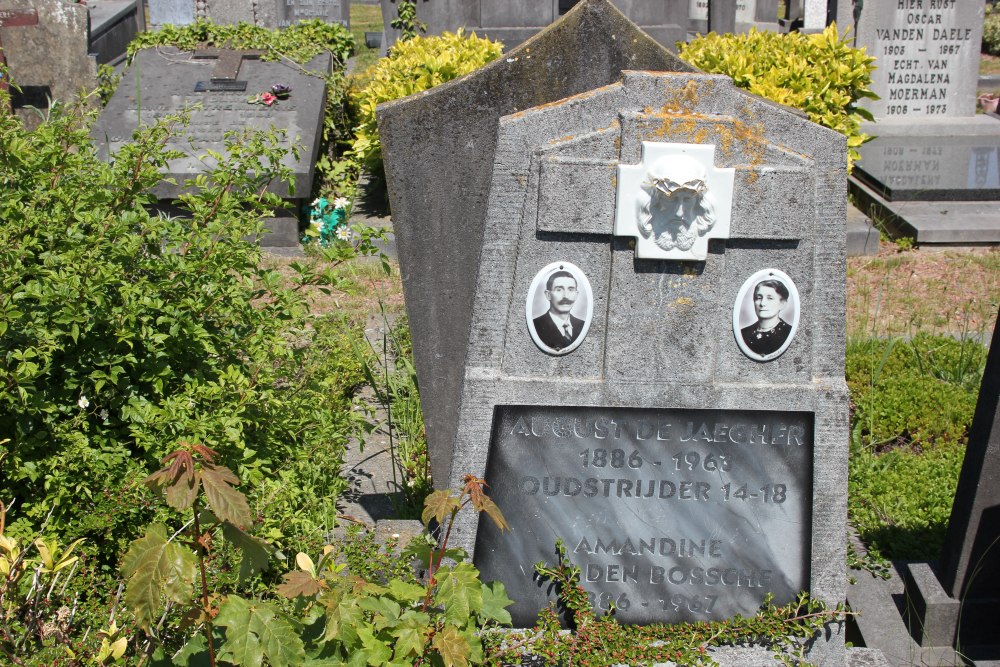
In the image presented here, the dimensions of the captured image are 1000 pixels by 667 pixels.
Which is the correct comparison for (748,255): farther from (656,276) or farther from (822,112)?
(822,112)

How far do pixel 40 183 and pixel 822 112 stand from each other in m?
5.74

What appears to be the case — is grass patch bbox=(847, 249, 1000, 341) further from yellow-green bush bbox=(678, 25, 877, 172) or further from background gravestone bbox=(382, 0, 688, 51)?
background gravestone bbox=(382, 0, 688, 51)

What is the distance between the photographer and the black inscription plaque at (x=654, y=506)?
2855mm

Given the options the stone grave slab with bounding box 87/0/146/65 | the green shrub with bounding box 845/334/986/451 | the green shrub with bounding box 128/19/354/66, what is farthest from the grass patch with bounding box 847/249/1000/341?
the stone grave slab with bounding box 87/0/146/65

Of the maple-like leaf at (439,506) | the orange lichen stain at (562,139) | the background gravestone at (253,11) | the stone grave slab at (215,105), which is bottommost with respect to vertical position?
the maple-like leaf at (439,506)

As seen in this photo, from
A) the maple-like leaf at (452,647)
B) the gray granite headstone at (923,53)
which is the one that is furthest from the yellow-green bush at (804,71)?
the maple-like leaf at (452,647)

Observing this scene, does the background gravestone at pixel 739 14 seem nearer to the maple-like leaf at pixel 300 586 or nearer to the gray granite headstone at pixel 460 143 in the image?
the gray granite headstone at pixel 460 143

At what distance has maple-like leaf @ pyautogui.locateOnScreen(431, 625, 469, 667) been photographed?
2104mm

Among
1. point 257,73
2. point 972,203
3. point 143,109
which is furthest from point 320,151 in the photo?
point 972,203

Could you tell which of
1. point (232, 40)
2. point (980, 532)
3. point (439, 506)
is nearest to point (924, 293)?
point (980, 532)

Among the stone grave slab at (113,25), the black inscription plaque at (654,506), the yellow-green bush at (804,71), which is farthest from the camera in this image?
the stone grave slab at (113,25)

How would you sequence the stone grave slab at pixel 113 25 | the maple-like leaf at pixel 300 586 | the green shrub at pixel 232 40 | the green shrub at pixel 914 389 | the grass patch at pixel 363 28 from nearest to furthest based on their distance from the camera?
1. the maple-like leaf at pixel 300 586
2. the green shrub at pixel 914 389
3. the green shrub at pixel 232 40
4. the stone grave slab at pixel 113 25
5. the grass patch at pixel 363 28

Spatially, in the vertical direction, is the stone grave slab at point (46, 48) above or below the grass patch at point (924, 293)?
Answer: above

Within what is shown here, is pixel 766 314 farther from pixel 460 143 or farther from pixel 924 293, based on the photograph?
pixel 924 293
